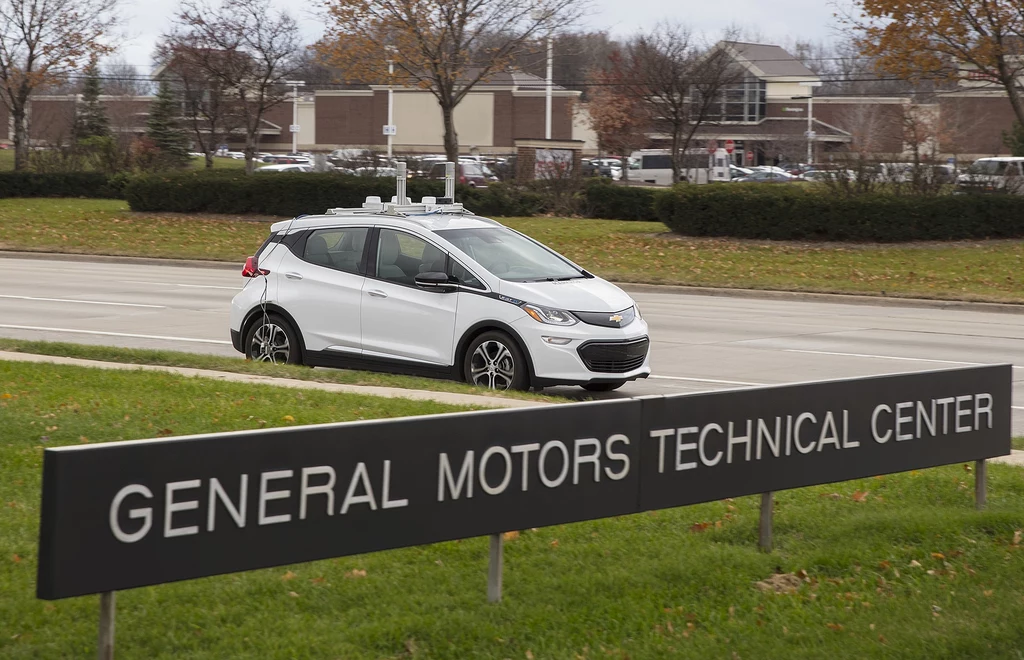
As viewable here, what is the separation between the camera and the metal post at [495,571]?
502 centimetres

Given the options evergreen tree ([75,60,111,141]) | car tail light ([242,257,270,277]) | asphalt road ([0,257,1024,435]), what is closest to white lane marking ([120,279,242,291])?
asphalt road ([0,257,1024,435])

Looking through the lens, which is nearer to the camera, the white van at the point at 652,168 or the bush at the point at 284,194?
the bush at the point at 284,194

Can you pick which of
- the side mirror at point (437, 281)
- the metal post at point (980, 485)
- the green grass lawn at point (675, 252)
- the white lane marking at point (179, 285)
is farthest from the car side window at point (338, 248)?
the green grass lawn at point (675, 252)

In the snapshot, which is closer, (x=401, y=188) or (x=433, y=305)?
(x=433, y=305)

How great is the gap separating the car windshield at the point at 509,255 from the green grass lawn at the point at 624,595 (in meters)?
4.81

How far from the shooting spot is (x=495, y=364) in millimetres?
10891

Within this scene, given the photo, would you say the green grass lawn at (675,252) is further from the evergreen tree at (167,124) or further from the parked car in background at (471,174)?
the evergreen tree at (167,124)

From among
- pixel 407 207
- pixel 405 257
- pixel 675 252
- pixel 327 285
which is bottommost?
pixel 675 252

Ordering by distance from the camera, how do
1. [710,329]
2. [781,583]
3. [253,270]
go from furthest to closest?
[710,329] < [253,270] < [781,583]

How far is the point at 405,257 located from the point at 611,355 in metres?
2.22

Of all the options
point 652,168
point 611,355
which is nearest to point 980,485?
point 611,355

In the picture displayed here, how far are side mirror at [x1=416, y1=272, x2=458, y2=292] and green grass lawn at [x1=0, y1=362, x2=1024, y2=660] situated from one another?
4622 millimetres

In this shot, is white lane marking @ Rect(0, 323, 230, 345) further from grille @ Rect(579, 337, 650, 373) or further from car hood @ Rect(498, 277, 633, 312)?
grille @ Rect(579, 337, 650, 373)

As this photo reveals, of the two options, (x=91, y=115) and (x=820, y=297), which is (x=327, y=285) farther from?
(x=91, y=115)
